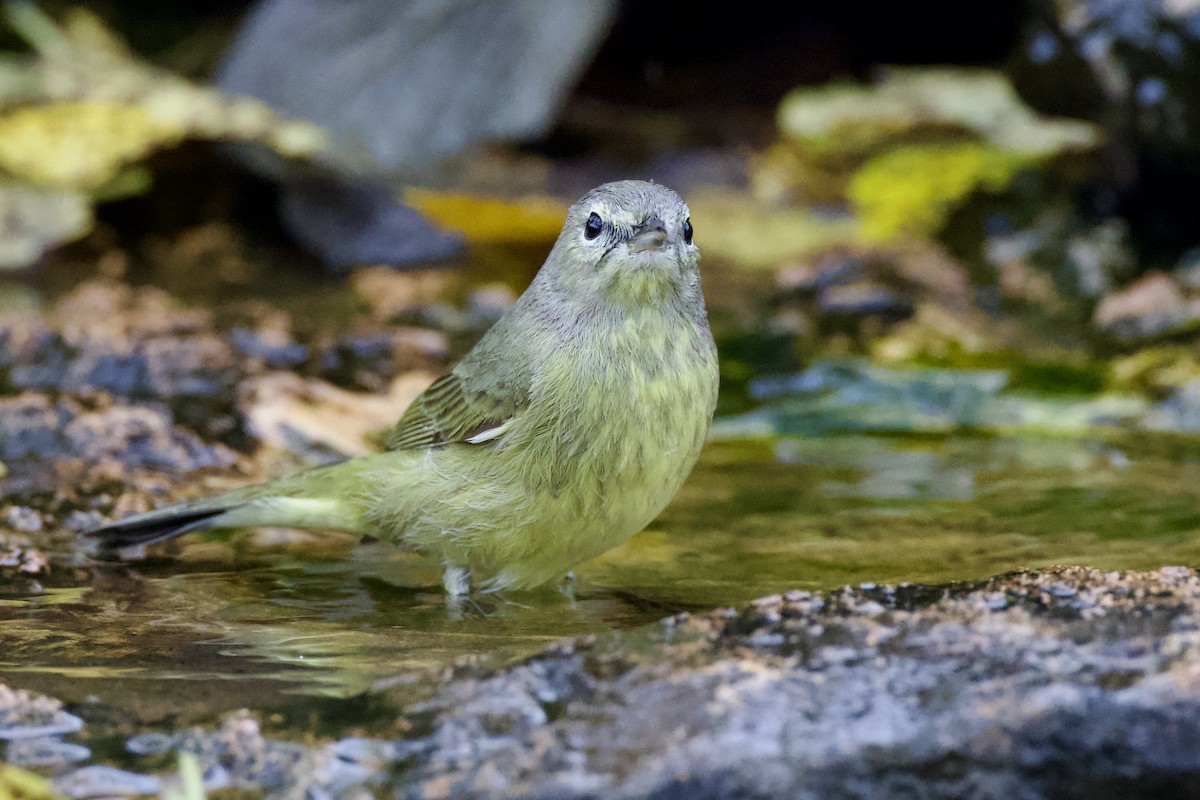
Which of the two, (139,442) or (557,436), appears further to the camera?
(139,442)

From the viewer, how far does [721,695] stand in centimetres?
244

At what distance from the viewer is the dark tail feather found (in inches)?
159

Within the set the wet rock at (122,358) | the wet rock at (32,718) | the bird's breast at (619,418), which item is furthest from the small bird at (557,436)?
the wet rock at (32,718)

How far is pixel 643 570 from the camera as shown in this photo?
4020 millimetres

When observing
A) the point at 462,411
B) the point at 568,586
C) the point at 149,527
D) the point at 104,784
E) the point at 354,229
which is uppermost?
the point at 354,229

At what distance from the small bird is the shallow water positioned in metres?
0.16

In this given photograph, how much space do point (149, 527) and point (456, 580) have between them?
973mm

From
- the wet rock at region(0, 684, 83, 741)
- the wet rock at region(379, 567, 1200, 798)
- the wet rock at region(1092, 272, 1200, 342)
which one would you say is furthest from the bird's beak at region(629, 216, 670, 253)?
the wet rock at region(1092, 272, 1200, 342)

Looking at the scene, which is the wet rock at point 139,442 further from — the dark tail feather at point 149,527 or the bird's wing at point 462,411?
the bird's wing at point 462,411

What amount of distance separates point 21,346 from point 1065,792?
182 inches

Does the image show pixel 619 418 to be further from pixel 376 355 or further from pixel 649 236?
pixel 376 355

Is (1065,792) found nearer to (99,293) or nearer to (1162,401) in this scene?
(1162,401)

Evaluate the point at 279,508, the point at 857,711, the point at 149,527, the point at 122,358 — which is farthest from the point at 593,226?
the point at 122,358

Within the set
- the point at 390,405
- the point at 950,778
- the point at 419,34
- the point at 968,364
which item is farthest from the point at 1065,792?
the point at 419,34
